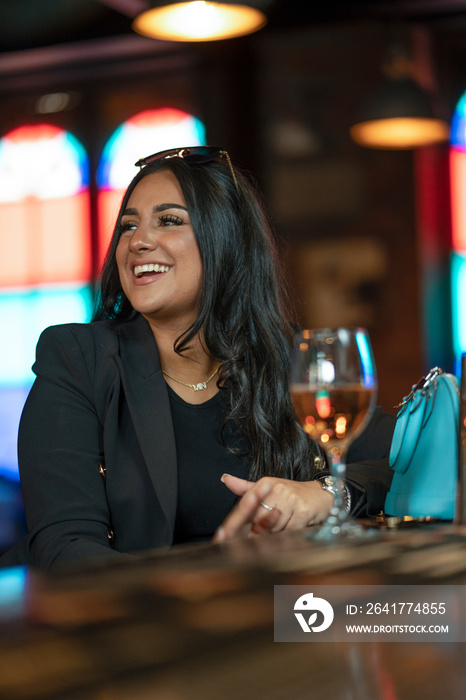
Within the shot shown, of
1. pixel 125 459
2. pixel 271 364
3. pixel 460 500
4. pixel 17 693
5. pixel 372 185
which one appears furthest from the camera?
pixel 372 185

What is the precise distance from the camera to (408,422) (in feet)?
3.86

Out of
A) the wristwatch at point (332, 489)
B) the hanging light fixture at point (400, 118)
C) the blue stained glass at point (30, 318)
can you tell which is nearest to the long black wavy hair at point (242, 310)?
the wristwatch at point (332, 489)

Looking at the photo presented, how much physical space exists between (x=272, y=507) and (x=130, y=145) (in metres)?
5.60

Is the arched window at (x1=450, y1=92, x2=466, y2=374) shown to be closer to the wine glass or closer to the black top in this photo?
the black top

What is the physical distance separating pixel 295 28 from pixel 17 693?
5.94 meters

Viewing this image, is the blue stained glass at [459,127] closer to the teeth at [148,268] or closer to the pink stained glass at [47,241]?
the pink stained glass at [47,241]

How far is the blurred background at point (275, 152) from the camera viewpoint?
5.56 meters

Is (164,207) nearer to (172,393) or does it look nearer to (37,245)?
(172,393)

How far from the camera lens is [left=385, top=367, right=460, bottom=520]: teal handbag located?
1.11 m

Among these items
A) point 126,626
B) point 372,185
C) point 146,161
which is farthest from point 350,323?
point 126,626

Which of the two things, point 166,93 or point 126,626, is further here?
point 166,93

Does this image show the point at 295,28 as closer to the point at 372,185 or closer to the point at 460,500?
the point at 372,185

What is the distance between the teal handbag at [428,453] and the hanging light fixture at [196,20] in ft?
6.40

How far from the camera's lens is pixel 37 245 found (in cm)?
657
